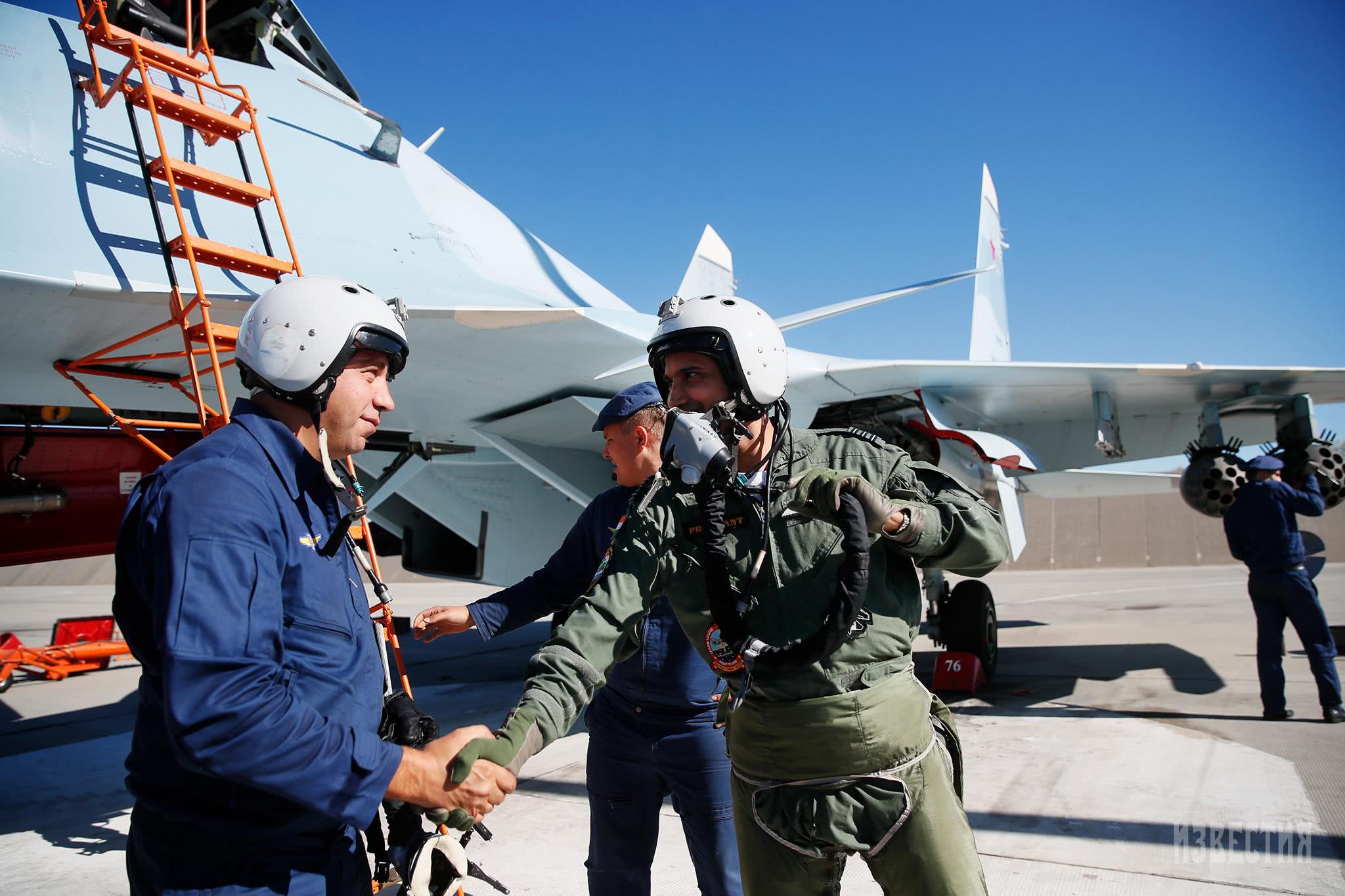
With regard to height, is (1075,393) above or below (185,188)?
below

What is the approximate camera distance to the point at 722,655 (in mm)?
1780

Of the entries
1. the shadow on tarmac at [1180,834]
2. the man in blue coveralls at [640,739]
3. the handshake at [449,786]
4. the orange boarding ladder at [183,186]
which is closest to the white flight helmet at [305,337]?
the handshake at [449,786]

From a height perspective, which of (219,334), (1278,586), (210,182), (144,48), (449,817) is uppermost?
(144,48)

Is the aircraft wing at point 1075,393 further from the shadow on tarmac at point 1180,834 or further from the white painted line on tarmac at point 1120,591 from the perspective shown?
the white painted line on tarmac at point 1120,591

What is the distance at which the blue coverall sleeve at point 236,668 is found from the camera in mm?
1231

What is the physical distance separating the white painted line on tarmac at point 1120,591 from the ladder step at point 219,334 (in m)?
14.6

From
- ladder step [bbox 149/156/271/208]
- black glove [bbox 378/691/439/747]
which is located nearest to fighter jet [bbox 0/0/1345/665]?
ladder step [bbox 149/156/271/208]

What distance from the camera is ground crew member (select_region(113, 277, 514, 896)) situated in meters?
1.25

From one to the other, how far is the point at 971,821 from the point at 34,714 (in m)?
7.52

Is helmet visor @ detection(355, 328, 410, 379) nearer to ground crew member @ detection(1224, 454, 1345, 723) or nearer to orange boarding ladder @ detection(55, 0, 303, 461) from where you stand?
orange boarding ladder @ detection(55, 0, 303, 461)

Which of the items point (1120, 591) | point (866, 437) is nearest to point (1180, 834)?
point (866, 437)

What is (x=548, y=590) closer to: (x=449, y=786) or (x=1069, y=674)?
(x=449, y=786)

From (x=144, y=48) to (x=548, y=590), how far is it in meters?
3.78

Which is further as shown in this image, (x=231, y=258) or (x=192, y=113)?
(x=192, y=113)
